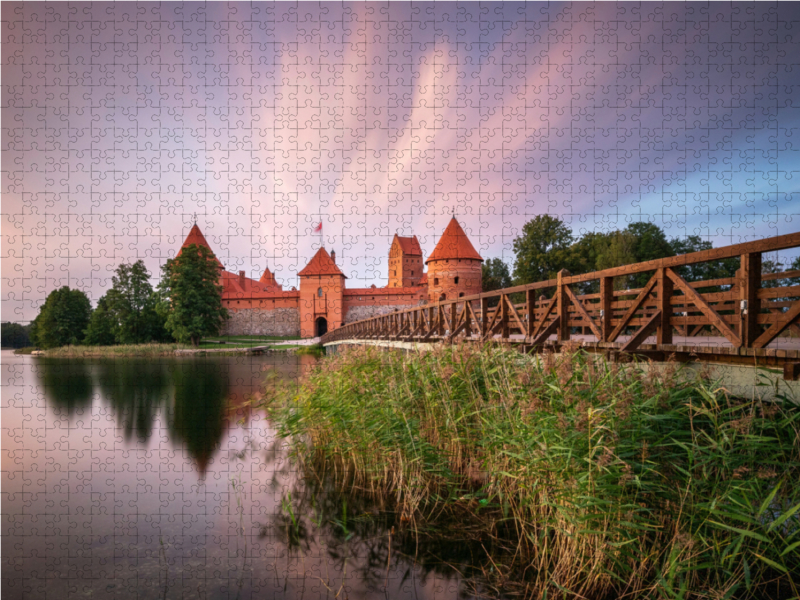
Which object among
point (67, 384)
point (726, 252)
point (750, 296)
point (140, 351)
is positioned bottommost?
point (67, 384)

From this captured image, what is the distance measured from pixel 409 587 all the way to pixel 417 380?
2798 mm

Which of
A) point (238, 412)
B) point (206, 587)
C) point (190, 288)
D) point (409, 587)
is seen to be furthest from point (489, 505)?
point (190, 288)

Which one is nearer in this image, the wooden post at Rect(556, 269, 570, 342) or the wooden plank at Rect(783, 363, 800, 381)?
the wooden plank at Rect(783, 363, 800, 381)

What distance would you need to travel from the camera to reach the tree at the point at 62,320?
26422 millimetres

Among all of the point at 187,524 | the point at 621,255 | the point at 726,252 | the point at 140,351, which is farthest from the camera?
the point at 621,255

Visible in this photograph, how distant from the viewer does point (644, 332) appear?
4.31 m

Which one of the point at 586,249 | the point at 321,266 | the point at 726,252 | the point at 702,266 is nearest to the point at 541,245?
the point at 586,249

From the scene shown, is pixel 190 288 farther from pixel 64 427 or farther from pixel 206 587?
pixel 206 587

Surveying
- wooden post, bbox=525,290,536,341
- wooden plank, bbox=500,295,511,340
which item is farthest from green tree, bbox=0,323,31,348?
wooden post, bbox=525,290,536,341

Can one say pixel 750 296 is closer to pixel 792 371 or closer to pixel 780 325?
pixel 780 325

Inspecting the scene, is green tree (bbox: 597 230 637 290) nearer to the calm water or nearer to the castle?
the castle

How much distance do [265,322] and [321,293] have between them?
5863 mm

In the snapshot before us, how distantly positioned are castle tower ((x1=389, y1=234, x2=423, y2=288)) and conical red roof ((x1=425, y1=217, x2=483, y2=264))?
11.3 meters

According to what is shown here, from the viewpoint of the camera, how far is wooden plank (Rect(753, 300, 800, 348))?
3.07 m
